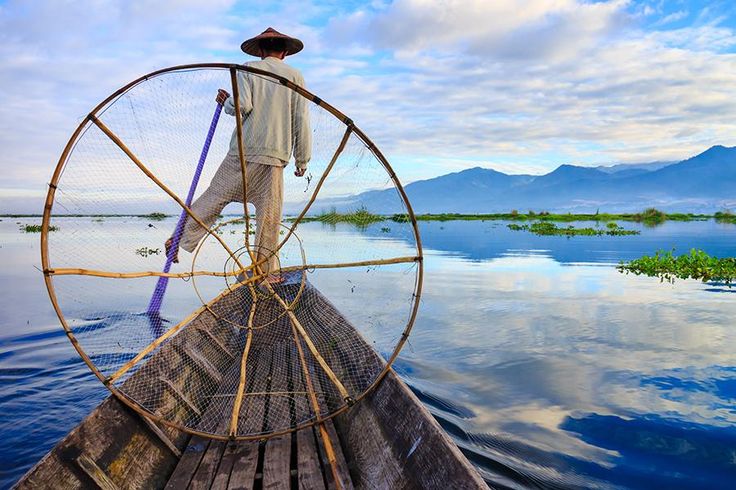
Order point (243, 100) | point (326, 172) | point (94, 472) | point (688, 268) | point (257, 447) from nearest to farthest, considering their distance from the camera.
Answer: point (94, 472), point (257, 447), point (326, 172), point (243, 100), point (688, 268)

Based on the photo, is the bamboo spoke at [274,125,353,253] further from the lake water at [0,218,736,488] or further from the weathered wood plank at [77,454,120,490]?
the weathered wood plank at [77,454,120,490]

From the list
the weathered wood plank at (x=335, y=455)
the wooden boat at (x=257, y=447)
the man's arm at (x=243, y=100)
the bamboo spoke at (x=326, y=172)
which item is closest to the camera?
the wooden boat at (x=257, y=447)

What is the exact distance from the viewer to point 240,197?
14.9ft

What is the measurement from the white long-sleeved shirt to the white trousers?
11cm

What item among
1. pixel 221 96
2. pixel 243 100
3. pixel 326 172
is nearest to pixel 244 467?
pixel 326 172

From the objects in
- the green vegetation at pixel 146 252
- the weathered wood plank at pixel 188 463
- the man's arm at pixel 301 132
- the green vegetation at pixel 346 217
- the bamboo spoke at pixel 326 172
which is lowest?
the weathered wood plank at pixel 188 463

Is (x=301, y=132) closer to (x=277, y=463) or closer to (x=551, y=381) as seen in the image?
(x=277, y=463)

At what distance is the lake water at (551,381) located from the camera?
3.34 metres

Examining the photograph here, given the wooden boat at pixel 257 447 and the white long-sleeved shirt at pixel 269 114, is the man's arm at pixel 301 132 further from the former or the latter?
the wooden boat at pixel 257 447

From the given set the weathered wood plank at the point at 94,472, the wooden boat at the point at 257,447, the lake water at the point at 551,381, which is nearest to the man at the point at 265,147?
the lake water at the point at 551,381

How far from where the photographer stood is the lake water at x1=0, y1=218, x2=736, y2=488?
3.34 m

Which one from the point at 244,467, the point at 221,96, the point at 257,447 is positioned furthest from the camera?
the point at 221,96

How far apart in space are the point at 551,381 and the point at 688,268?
24.4 feet

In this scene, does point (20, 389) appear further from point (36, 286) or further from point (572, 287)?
point (572, 287)
